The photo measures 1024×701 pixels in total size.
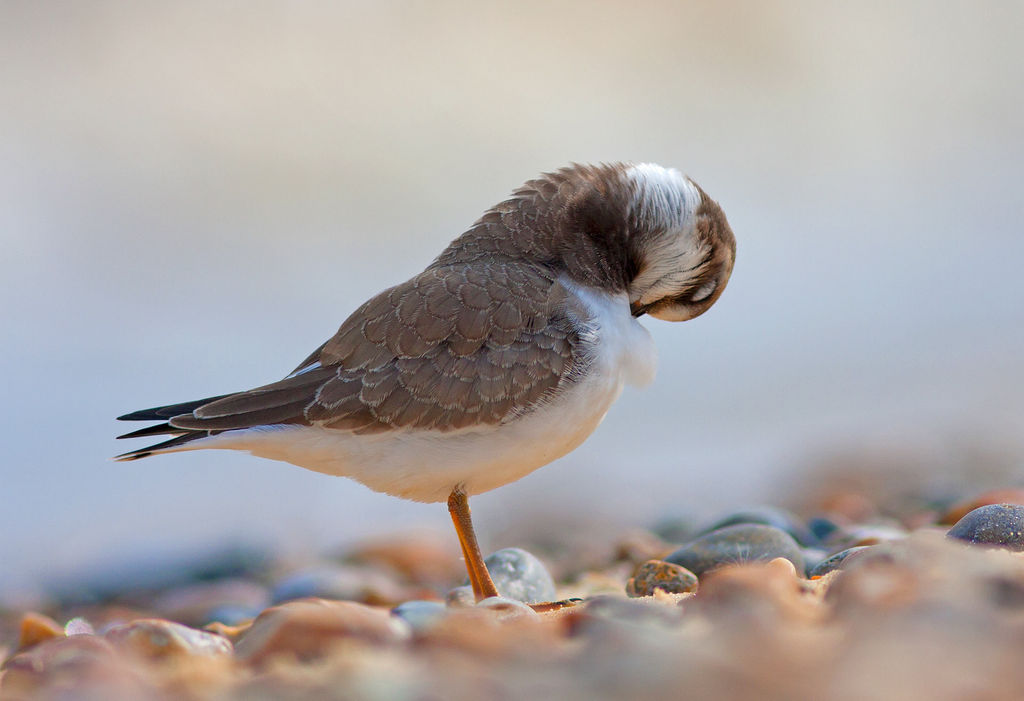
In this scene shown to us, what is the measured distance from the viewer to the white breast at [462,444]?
5219mm

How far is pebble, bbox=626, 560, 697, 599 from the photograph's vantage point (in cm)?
539

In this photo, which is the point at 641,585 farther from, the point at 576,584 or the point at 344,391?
the point at 344,391

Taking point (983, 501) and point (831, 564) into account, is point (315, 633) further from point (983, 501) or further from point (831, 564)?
point (983, 501)

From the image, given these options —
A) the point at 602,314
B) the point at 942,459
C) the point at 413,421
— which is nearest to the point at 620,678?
the point at 413,421

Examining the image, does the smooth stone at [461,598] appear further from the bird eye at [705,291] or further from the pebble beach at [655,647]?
the bird eye at [705,291]

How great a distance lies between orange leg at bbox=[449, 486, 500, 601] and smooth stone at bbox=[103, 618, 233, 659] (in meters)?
1.75

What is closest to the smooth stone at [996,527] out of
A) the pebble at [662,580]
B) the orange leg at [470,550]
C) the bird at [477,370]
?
the pebble at [662,580]

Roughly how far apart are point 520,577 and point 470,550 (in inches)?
22.3

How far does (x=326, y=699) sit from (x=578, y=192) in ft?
12.5

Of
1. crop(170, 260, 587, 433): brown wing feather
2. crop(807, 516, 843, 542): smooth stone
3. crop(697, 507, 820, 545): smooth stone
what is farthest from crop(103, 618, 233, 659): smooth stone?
crop(807, 516, 843, 542): smooth stone

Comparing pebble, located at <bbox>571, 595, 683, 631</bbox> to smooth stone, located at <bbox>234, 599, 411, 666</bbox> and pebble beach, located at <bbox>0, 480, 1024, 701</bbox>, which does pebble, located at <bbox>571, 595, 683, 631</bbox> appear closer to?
pebble beach, located at <bbox>0, 480, 1024, 701</bbox>

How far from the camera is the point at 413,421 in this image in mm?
5195

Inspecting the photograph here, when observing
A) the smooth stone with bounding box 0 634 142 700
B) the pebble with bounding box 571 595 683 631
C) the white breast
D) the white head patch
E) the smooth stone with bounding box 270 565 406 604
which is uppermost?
the white head patch

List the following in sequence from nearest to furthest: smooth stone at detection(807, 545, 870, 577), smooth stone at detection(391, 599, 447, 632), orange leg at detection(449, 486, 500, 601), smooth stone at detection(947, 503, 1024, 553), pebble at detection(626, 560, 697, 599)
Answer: smooth stone at detection(391, 599, 447, 632), smooth stone at detection(947, 503, 1024, 553), smooth stone at detection(807, 545, 870, 577), pebble at detection(626, 560, 697, 599), orange leg at detection(449, 486, 500, 601)
